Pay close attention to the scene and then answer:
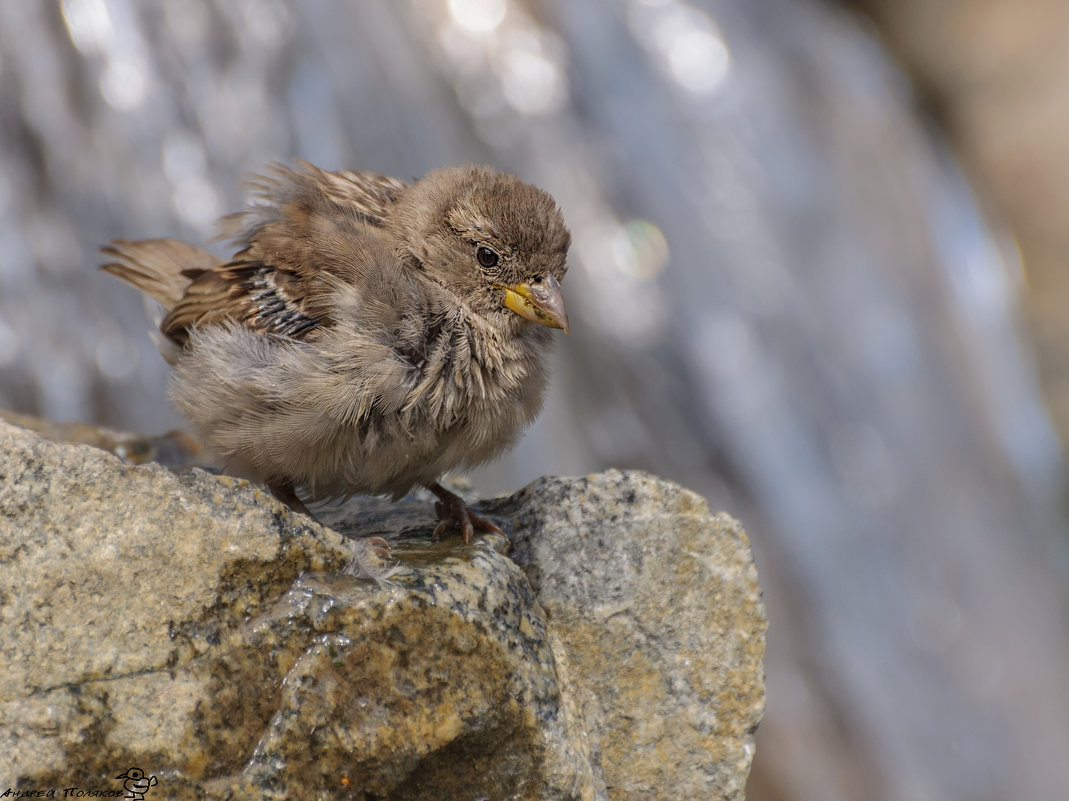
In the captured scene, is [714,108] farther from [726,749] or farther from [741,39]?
[726,749]

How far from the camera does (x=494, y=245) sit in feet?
12.6

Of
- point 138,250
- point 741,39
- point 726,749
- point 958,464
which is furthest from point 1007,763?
point 138,250

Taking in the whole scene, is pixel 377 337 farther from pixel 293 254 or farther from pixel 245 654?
pixel 245 654

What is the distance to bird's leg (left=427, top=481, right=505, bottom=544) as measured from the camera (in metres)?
3.47

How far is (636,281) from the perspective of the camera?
8.23 metres

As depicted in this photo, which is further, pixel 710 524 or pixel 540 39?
pixel 540 39

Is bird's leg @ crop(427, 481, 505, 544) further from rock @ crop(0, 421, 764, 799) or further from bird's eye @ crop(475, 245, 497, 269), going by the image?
bird's eye @ crop(475, 245, 497, 269)

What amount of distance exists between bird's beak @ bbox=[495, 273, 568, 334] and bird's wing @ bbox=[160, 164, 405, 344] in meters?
0.51

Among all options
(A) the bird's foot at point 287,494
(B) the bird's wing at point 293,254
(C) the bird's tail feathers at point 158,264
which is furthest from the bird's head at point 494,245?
(C) the bird's tail feathers at point 158,264

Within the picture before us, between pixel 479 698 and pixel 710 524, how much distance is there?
3.61 feet

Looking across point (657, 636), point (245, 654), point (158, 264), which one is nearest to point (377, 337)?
point (245, 654)

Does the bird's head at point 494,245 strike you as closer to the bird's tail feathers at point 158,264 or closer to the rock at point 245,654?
the rock at point 245,654

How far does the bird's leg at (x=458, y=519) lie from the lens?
347 centimetres

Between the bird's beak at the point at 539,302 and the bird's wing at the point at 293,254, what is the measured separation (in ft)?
1.67
